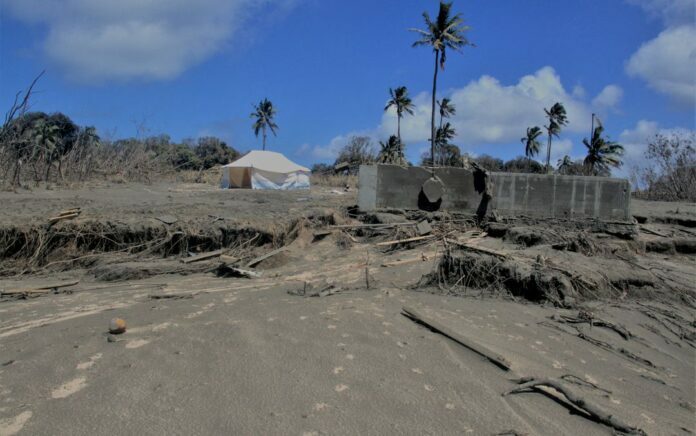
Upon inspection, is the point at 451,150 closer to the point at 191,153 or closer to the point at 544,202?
the point at 191,153

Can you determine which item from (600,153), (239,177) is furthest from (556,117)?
(239,177)

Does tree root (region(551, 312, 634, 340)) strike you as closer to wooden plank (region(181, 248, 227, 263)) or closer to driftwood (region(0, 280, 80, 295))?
wooden plank (region(181, 248, 227, 263))

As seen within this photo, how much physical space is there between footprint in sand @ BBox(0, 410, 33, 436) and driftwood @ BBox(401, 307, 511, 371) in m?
3.49

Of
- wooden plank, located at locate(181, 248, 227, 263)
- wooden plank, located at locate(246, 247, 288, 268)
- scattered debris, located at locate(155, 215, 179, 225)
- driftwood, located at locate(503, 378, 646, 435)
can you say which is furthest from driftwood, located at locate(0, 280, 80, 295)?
driftwood, located at locate(503, 378, 646, 435)

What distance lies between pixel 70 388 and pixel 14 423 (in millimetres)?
475

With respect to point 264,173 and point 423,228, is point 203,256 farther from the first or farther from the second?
point 264,173

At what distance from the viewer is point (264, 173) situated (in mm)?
30969

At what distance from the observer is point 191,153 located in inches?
1847

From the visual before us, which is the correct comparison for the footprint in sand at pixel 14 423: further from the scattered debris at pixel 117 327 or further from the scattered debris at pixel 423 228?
the scattered debris at pixel 423 228

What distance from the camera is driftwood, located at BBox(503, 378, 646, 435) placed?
10.8 feet

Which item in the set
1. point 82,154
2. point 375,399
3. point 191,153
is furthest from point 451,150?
point 375,399

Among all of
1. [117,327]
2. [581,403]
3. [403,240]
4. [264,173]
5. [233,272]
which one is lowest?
[233,272]

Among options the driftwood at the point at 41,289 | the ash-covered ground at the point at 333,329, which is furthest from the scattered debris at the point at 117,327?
the driftwood at the point at 41,289

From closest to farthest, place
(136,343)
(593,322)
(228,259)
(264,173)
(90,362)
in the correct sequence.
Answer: (90,362), (136,343), (593,322), (228,259), (264,173)
